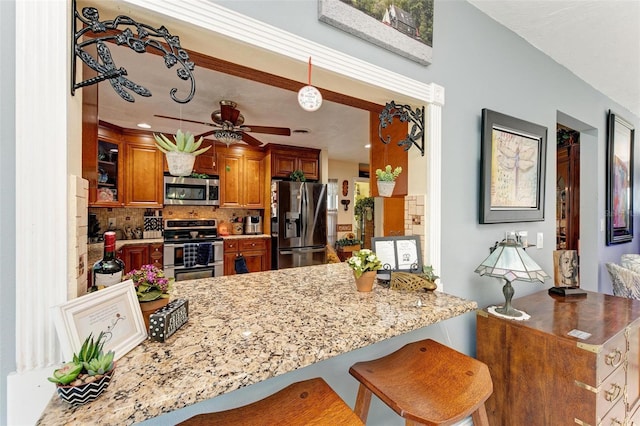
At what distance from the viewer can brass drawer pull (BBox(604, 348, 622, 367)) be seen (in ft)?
3.97

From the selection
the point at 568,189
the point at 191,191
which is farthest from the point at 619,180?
the point at 191,191

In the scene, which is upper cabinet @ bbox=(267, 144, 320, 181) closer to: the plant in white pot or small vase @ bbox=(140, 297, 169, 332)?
the plant in white pot

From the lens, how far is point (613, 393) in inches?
48.7

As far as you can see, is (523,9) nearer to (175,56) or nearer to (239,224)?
(175,56)

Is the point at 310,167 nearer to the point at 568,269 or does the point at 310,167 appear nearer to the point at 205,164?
the point at 205,164

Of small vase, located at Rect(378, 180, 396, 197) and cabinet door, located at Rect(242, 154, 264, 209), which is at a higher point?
cabinet door, located at Rect(242, 154, 264, 209)

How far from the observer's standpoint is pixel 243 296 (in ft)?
3.84

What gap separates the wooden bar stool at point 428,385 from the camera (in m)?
0.83

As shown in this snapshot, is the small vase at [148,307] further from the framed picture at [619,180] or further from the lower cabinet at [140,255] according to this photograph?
the framed picture at [619,180]

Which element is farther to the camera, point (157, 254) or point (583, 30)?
point (157, 254)

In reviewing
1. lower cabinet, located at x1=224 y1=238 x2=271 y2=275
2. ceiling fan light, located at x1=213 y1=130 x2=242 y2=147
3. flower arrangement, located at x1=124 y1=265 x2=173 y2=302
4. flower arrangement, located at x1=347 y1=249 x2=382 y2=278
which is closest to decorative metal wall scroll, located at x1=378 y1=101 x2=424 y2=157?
flower arrangement, located at x1=347 y1=249 x2=382 y2=278

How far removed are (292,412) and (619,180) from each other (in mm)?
4251

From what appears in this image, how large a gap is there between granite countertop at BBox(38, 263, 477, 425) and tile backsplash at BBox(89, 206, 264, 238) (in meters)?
3.58

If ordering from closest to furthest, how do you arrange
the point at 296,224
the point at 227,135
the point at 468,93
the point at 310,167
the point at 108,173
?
the point at 468,93 < the point at 227,135 < the point at 108,173 < the point at 296,224 < the point at 310,167
